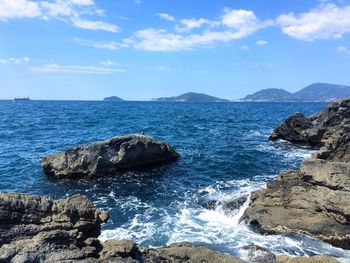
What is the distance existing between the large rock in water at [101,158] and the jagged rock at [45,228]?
17.2m

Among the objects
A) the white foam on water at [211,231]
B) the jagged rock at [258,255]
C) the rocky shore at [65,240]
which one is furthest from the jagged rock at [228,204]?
the rocky shore at [65,240]

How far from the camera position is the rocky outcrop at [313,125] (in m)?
49.2

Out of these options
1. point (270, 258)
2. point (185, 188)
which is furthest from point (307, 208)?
point (185, 188)

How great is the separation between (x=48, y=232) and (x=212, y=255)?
572cm

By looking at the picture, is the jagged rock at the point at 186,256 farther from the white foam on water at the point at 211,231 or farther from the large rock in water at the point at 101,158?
the large rock in water at the point at 101,158

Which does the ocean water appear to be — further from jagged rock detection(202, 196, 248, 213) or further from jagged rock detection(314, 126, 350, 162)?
jagged rock detection(314, 126, 350, 162)

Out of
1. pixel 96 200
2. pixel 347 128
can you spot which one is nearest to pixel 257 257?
pixel 96 200

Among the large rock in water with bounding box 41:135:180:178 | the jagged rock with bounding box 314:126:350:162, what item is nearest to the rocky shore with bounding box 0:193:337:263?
the jagged rock with bounding box 314:126:350:162

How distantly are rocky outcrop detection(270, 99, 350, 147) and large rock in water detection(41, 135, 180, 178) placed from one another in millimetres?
24301

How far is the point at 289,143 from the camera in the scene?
169ft

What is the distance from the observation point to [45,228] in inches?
507

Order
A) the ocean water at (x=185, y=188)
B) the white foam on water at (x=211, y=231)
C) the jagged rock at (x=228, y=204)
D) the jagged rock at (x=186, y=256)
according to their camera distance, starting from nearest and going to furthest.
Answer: the jagged rock at (x=186, y=256) < the white foam on water at (x=211, y=231) < the ocean water at (x=185, y=188) < the jagged rock at (x=228, y=204)

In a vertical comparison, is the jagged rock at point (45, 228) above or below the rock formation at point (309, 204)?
above

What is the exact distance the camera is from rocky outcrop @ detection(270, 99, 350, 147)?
162 feet
